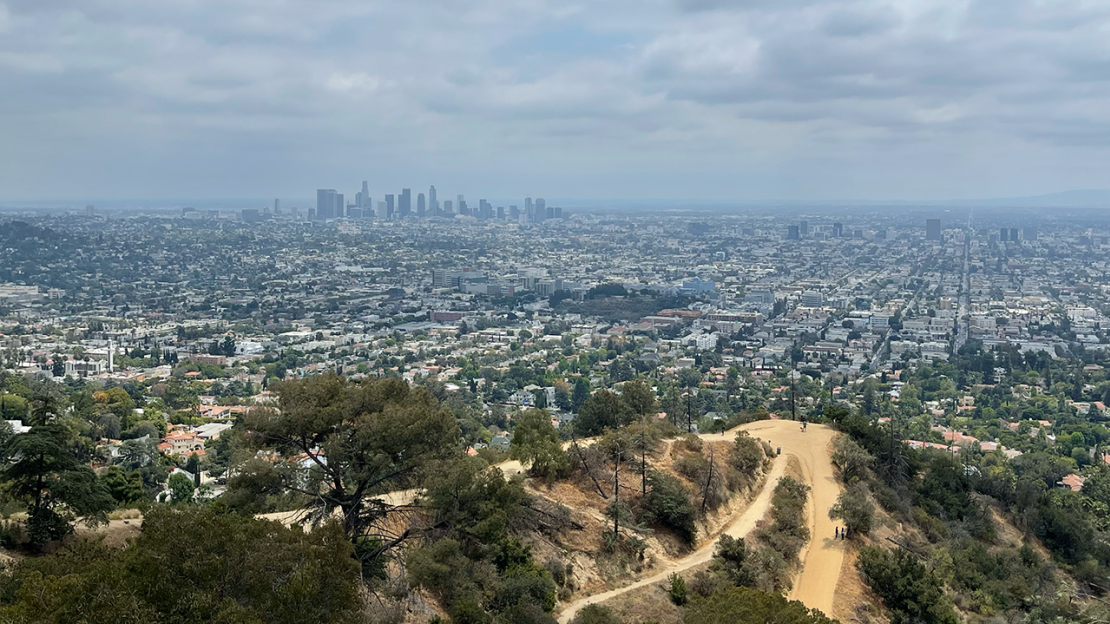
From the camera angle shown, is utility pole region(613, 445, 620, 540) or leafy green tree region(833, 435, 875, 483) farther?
leafy green tree region(833, 435, 875, 483)

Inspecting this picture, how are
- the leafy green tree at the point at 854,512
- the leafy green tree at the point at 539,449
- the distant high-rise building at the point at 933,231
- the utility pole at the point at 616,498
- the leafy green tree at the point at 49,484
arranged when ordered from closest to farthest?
the leafy green tree at the point at 49,484 < the utility pole at the point at 616,498 < the leafy green tree at the point at 539,449 < the leafy green tree at the point at 854,512 < the distant high-rise building at the point at 933,231

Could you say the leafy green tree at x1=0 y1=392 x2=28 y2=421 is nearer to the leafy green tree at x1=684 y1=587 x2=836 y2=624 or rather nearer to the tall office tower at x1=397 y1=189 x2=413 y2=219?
the leafy green tree at x1=684 y1=587 x2=836 y2=624

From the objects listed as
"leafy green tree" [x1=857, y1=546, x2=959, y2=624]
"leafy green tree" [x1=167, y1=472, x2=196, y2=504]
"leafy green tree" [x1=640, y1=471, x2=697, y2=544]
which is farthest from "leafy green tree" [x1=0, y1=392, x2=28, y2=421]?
"leafy green tree" [x1=857, y1=546, x2=959, y2=624]

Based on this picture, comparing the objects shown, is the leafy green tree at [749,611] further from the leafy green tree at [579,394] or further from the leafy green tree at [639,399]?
the leafy green tree at [579,394]

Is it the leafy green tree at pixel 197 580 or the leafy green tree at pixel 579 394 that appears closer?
the leafy green tree at pixel 197 580

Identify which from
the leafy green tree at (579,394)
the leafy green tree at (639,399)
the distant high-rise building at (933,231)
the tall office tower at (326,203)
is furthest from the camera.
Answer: the tall office tower at (326,203)

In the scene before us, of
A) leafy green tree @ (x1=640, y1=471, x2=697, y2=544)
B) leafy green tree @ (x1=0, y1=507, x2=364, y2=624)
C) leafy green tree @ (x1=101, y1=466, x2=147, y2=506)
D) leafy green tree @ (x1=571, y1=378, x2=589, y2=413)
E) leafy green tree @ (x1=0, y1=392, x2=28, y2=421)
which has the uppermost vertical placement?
leafy green tree @ (x1=0, y1=507, x2=364, y2=624)

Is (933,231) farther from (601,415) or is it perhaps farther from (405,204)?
(601,415)

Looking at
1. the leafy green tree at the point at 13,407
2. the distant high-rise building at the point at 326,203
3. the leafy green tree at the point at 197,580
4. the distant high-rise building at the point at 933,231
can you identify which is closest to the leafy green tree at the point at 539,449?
the leafy green tree at the point at 197,580

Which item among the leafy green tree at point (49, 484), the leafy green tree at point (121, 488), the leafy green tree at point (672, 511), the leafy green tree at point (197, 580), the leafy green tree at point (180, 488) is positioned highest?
the leafy green tree at point (197, 580)
